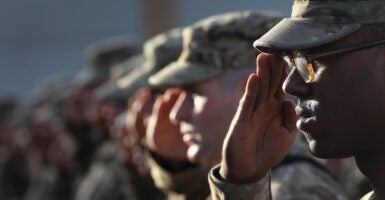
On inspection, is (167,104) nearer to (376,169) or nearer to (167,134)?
(167,134)

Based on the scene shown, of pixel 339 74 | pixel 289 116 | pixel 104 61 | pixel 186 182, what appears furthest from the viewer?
pixel 104 61

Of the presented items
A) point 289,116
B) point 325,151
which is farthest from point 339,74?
point 289,116

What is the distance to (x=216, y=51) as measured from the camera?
5.25 m

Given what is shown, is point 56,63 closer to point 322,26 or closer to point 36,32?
point 36,32

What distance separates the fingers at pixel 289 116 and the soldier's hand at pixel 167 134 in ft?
4.39

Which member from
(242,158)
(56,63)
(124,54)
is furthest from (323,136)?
(56,63)

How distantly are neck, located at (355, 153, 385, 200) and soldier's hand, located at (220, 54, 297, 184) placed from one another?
0.54 metres

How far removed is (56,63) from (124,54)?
21.3m

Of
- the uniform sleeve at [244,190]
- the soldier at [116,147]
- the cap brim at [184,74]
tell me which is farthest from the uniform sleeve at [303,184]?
the soldier at [116,147]

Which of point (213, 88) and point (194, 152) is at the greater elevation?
point (213, 88)

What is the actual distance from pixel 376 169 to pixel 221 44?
1637mm

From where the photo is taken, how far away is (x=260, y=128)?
4.26 m

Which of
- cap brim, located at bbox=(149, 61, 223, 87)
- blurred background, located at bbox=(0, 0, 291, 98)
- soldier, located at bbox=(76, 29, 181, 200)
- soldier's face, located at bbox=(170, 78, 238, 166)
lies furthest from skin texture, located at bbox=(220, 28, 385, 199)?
blurred background, located at bbox=(0, 0, 291, 98)

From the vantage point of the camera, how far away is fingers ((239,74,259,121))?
4.15 m
